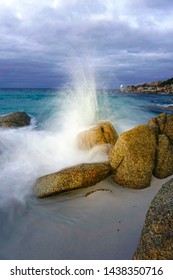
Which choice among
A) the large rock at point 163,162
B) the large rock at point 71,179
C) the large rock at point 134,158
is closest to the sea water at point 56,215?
the large rock at point 71,179

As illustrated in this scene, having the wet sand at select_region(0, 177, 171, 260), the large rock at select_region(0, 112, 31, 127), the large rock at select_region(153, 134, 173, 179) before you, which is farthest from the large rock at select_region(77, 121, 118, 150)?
the large rock at select_region(0, 112, 31, 127)

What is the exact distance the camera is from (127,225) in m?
4.75

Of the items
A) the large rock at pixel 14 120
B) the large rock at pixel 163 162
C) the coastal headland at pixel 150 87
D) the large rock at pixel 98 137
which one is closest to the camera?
the large rock at pixel 163 162

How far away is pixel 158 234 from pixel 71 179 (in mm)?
2853

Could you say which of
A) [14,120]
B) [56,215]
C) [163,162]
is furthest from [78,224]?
[14,120]

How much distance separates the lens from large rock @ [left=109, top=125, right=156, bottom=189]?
598 cm

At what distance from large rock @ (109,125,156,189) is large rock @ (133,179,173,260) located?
2.40 metres

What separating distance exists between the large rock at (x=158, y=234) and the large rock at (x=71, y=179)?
2.50m

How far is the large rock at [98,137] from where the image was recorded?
7728mm

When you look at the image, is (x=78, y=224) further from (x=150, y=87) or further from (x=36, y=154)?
(x=150, y=87)

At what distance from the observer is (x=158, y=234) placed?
3.25 meters

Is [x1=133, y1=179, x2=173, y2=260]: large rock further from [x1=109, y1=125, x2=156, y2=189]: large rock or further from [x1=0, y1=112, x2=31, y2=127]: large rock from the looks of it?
[x1=0, y1=112, x2=31, y2=127]: large rock

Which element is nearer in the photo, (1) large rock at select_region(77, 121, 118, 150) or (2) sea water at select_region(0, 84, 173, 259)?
(2) sea water at select_region(0, 84, 173, 259)

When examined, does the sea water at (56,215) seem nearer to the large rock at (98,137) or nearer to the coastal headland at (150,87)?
the large rock at (98,137)
